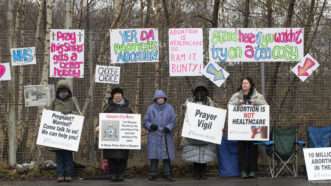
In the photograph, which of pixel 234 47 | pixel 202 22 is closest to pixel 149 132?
pixel 234 47

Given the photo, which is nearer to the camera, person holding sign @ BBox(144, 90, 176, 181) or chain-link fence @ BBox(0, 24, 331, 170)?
person holding sign @ BBox(144, 90, 176, 181)

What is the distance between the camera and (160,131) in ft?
33.4

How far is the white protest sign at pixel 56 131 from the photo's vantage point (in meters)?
10.1

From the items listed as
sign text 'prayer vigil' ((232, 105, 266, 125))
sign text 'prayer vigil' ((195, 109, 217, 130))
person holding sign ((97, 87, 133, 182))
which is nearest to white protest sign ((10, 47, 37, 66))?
person holding sign ((97, 87, 133, 182))

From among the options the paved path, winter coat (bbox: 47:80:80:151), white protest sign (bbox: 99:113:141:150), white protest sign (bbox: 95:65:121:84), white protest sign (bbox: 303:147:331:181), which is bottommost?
the paved path

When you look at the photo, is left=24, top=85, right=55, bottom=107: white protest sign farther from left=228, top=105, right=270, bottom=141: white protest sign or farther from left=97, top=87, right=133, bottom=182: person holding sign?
left=228, top=105, right=270, bottom=141: white protest sign

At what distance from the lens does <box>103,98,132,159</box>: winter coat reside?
10.1 meters

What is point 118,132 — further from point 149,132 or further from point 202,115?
point 202,115

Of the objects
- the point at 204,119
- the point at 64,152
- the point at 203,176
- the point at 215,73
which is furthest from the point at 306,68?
the point at 64,152

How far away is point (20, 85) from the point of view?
1087cm

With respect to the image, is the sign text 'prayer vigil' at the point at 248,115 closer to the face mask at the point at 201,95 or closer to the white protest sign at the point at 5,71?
the face mask at the point at 201,95

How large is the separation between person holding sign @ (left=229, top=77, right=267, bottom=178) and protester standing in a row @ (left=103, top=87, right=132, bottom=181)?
2037 mm

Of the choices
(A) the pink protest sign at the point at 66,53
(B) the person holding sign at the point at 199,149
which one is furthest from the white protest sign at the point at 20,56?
(B) the person holding sign at the point at 199,149

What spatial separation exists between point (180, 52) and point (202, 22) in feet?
21.7
